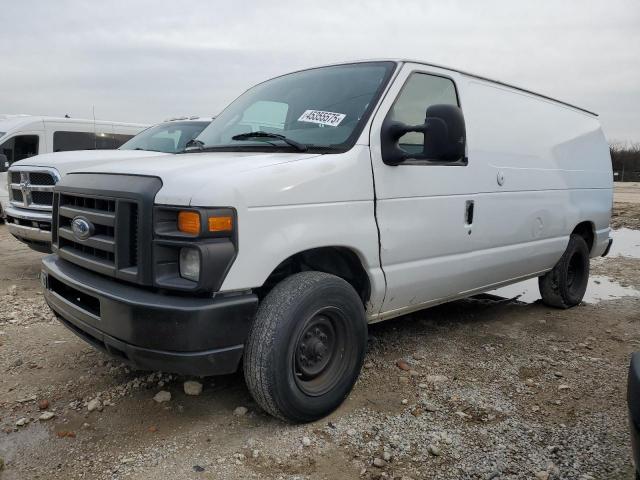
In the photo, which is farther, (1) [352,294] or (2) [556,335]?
(2) [556,335]

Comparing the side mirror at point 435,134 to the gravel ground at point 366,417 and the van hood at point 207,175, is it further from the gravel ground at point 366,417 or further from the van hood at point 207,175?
the gravel ground at point 366,417

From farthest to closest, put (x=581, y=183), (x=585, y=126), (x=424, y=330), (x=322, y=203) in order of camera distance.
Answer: (x=585, y=126)
(x=581, y=183)
(x=424, y=330)
(x=322, y=203)

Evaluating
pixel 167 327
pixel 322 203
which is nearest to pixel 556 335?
pixel 322 203

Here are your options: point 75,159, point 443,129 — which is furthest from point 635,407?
point 75,159

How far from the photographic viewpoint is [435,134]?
121 inches

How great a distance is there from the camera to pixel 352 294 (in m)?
3.05

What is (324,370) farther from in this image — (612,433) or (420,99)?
(420,99)

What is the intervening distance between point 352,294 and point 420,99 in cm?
150

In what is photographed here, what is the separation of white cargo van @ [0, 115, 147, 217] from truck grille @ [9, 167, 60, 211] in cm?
388

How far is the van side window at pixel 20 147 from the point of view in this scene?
9.92 m

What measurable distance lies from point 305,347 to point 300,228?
2.26 feet

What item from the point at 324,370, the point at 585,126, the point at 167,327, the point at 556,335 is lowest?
the point at 556,335

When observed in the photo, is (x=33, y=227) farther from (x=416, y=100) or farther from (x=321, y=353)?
(x=416, y=100)

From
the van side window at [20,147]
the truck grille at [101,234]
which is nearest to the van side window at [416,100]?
the truck grille at [101,234]
